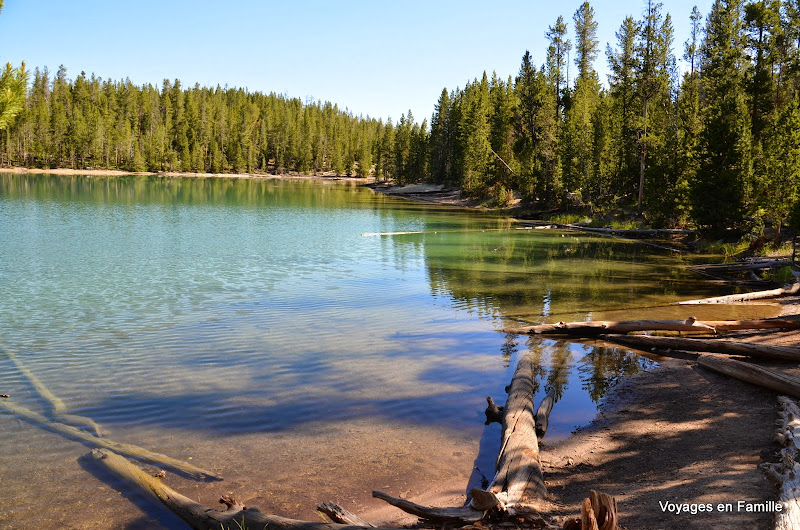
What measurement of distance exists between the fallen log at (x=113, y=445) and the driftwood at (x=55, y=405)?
16cm

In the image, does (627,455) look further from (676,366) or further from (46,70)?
(46,70)

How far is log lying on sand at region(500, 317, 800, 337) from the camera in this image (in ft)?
43.5

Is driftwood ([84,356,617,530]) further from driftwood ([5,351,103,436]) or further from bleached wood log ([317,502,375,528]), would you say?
driftwood ([5,351,103,436])

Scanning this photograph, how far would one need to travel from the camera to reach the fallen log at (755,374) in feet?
29.0

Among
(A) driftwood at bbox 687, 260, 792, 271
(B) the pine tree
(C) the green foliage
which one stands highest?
(C) the green foliage

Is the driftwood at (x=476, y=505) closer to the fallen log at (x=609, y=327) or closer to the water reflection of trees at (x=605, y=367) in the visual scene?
the water reflection of trees at (x=605, y=367)

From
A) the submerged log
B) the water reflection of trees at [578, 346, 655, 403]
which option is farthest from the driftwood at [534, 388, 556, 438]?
the water reflection of trees at [578, 346, 655, 403]

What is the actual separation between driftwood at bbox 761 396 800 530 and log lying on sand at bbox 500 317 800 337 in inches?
196

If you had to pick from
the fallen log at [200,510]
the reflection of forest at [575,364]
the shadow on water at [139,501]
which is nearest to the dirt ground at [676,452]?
the reflection of forest at [575,364]

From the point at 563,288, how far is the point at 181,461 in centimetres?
1683

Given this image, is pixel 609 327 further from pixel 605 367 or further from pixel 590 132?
pixel 590 132

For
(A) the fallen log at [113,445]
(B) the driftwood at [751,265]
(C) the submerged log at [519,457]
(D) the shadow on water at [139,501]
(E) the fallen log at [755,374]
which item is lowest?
(D) the shadow on water at [139,501]

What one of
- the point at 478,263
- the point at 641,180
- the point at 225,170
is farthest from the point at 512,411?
the point at 225,170

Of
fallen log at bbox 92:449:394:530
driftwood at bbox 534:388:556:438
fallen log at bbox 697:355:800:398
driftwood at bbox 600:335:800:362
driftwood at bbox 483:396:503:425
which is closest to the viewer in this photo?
fallen log at bbox 92:449:394:530
